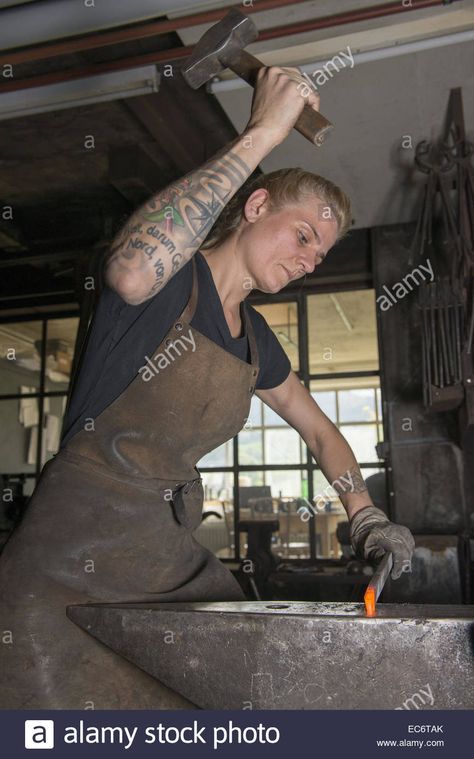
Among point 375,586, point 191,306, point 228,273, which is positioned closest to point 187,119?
point 228,273

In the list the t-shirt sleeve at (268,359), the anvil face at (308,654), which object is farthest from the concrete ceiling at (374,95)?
the anvil face at (308,654)

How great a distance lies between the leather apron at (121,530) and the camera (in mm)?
1406

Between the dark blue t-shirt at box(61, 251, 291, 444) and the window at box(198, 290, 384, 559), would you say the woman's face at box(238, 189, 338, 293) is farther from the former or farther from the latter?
the window at box(198, 290, 384, 559)

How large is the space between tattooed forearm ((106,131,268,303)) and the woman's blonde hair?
15.0 inches

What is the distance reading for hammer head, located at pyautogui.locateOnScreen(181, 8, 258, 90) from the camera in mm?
1677

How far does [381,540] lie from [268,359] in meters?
0.62

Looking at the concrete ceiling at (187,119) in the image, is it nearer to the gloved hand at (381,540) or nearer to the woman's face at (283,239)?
the woman's face at (283,239)

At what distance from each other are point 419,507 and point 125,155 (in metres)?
2.32

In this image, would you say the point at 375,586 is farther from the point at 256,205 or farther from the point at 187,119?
the point at 187,119

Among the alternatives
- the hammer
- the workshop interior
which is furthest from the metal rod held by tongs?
the hammer

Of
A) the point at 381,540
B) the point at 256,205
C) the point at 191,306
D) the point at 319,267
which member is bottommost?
the point at 381,540

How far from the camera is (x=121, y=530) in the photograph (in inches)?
62.2

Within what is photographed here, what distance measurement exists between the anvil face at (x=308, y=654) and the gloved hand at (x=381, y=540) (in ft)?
1.66

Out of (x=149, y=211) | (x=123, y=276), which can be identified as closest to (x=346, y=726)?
(x=123, y=276)
